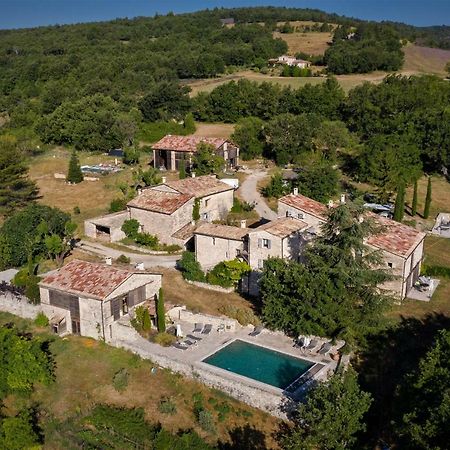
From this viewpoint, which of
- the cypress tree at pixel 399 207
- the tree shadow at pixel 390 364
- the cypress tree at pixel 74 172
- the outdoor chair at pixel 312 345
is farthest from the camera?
the cypress tree at pixel 74 172

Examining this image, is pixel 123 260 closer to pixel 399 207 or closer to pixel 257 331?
pixel 257 331

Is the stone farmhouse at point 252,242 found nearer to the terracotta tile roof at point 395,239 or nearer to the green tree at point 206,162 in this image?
the terracotta tile roof at point 395,239

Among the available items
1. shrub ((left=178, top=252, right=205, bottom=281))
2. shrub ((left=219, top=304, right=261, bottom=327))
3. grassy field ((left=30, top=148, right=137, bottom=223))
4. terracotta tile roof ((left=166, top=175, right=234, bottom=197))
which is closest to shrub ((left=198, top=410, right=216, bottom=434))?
shrub ((left=219, top=304, right=261, bottom=327))

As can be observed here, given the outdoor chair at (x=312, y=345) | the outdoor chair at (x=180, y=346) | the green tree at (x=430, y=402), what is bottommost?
the outdoor chair at (x=180, y=346)

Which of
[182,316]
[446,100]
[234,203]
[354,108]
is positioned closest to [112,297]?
[182,316]

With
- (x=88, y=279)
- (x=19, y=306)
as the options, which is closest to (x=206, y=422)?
(x=88, y=279)

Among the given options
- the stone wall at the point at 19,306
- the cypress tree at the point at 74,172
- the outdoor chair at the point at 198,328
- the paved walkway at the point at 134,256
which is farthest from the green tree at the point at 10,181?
the outdoor chair at the point at 198,328

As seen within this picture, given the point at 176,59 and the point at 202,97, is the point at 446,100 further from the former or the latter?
the point at 176,59

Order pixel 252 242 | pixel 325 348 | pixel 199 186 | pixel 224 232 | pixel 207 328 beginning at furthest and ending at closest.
→ pixel 199 186, pixel 224 232, pixel 252 242, pixel 207 328, pixel 325 348
